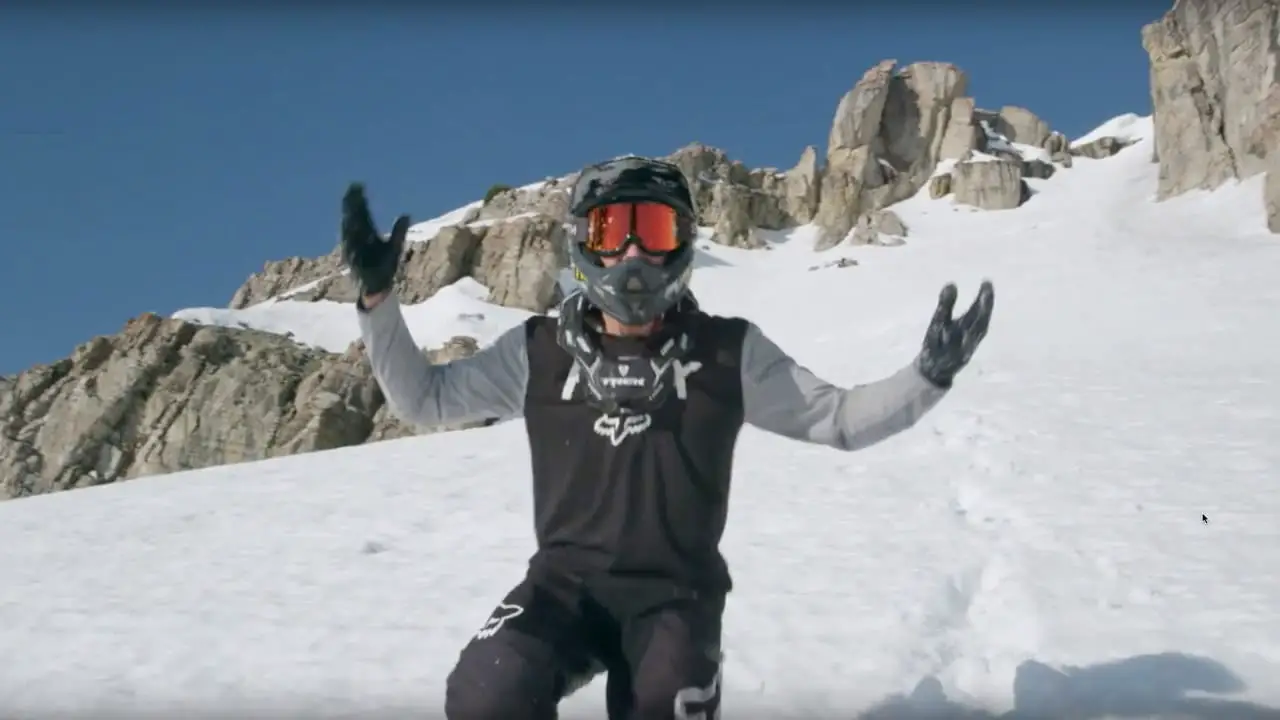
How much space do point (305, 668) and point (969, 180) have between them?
67101mm

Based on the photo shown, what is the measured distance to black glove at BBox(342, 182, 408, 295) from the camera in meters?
3.31

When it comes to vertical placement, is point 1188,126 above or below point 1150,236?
above

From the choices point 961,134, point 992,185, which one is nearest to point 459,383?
point 992,185

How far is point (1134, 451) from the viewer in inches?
390

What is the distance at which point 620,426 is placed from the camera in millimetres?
3346

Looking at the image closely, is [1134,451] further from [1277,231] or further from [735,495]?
[1277,231]

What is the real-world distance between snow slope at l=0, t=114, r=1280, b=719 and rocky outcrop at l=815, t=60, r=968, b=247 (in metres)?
58.2

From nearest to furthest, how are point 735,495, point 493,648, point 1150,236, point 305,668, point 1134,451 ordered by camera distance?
point 493,648, point 305,668, point 735,495, point 1134,451, point 1150,236

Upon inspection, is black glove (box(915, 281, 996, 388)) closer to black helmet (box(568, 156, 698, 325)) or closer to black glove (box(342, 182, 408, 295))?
black helmet (box(568, 156, 698, 325))

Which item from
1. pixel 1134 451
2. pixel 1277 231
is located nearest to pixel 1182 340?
pixel 1134 451

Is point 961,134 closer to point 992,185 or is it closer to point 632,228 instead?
point 992,185

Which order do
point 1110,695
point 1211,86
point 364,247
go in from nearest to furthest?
point 364,247
point 1110,695
point 1211,86

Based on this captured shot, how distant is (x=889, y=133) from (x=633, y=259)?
Result: 77288 mm

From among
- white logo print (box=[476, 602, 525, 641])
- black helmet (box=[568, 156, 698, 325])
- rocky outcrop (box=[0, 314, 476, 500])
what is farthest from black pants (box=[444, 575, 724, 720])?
rocky outcrop (box=[0, 314, 476, 500])
